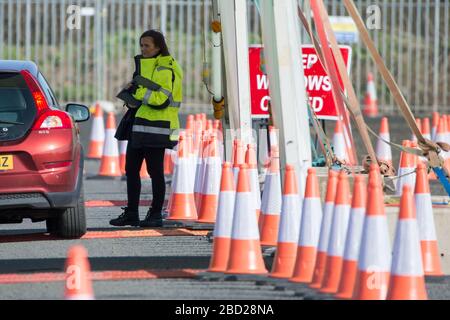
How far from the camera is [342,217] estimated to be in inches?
390

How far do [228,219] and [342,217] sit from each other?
55.3 inches

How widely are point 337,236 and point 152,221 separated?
503cm

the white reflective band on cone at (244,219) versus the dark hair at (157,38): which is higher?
the dark hair at (157,38)

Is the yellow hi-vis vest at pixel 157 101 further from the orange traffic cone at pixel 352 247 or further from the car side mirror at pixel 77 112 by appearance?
the orange traffic cone at pixel 352 247

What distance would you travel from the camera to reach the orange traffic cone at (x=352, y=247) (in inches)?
378

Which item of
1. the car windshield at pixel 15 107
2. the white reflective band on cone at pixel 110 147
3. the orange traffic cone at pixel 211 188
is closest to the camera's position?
the car windshield at pixel 15 107

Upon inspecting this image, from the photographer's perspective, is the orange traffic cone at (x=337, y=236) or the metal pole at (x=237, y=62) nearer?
the orange traffic cone at (x=337, y=236)

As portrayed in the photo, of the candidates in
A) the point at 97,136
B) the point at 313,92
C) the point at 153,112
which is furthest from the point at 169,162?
the point at 153,112

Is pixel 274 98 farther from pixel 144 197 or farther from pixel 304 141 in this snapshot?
pixel 144 197

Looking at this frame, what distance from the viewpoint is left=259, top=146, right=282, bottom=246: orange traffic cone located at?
39.9ft

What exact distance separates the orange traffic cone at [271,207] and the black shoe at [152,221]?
2.57 metres

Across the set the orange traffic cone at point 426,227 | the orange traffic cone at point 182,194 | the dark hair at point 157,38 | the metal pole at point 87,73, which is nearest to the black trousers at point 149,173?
the orange traffic cone at point 182,194

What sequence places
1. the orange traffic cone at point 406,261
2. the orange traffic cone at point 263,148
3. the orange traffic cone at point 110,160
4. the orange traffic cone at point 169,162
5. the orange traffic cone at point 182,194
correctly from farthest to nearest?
the orange traffic cone at point 169,162 < the orange traffic cone at point 110,160 < the orange traffic cone at point 263,148 < the orange traffic cone at point 182,194 < the orange traffic cone at point 406,261
